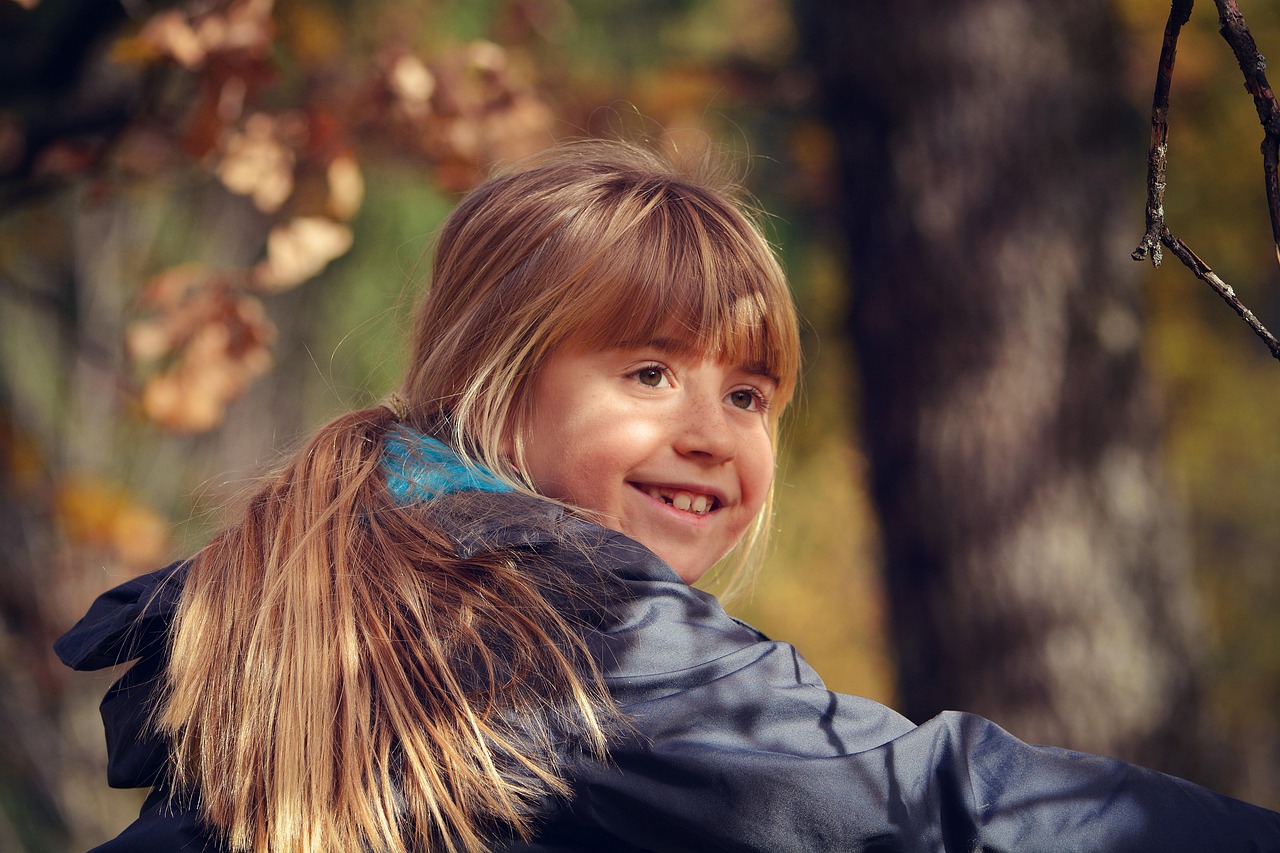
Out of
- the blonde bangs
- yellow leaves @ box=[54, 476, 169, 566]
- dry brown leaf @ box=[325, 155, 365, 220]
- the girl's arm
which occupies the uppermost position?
dry brown leaf @ box=[325, 155, 365, 220]

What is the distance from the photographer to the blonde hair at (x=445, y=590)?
1399 millimetres

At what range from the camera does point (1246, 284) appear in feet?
22.5

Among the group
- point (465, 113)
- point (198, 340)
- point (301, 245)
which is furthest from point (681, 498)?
point (198, 340)

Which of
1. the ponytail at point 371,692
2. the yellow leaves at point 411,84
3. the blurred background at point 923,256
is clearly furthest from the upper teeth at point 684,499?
the yellow leaves at point 411,84

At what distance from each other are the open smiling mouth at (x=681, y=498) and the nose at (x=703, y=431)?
6cm

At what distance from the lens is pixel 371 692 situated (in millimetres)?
1472

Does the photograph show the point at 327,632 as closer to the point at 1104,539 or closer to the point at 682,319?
the point at 682,319

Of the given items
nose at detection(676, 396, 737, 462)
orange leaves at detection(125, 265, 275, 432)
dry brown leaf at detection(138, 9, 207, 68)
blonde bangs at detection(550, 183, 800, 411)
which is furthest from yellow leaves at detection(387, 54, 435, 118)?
nose at detection(676, 396, 737, 462)

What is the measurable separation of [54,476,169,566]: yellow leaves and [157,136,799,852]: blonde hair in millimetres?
4769

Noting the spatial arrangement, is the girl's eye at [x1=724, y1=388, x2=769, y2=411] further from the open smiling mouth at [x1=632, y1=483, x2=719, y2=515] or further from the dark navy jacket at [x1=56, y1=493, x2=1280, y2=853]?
the dark navy jacket at [x1=56, y1=493, x2=1280, y2=853]

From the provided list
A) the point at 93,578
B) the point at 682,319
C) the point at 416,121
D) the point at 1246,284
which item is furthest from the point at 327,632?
the point at 1246,284

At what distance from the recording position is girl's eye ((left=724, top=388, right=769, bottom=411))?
72.0 inches

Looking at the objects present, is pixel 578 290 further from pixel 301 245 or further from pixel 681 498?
pixel 301 245

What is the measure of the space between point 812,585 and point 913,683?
8138 mm
